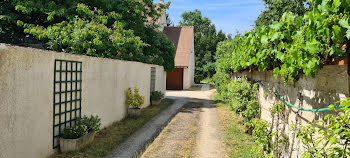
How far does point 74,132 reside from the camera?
5445 millimetres

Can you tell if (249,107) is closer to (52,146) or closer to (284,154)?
(284,154)

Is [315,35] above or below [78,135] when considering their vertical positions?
above

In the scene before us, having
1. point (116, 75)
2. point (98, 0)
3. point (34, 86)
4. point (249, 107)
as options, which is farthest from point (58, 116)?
point (98, 0)

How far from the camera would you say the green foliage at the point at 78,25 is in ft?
33.6

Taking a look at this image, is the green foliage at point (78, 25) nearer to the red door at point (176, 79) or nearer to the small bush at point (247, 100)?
the small bush at point (247, 100)

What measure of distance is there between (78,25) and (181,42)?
1663 centimetres

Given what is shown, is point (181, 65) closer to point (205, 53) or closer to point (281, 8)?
point (281, 8)

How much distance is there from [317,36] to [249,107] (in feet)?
15.1

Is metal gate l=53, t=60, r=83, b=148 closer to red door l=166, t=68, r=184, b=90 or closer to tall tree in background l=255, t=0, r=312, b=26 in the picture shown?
red door l=166, t=68, r=184, b=90

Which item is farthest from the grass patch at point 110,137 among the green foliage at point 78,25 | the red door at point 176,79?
the red door at point 176,79

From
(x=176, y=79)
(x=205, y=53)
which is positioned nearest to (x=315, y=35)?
(x=176, y=79)

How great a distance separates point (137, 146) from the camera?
20.2 feet

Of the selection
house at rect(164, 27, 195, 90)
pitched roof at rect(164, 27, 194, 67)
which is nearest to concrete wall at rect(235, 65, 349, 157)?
house at rect(164, 27, 195, 90)

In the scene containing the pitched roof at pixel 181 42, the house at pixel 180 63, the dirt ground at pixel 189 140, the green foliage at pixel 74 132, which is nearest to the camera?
the green foliage at pixel 74 132
